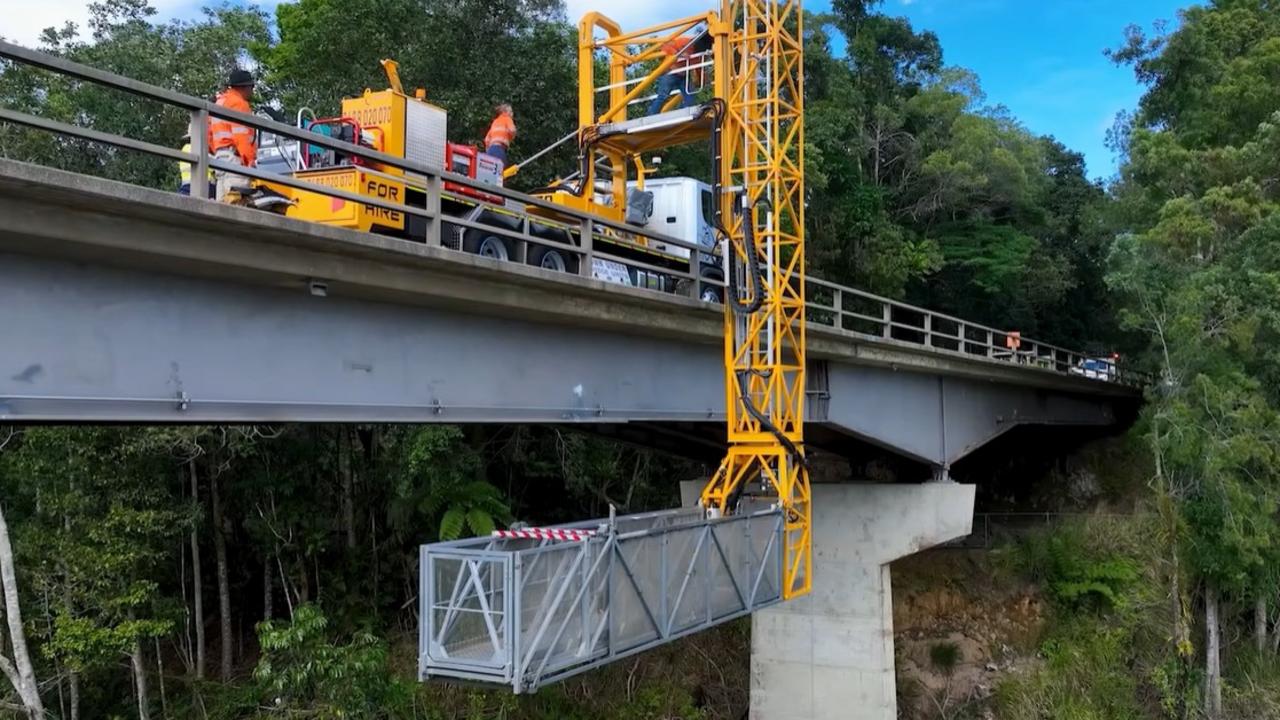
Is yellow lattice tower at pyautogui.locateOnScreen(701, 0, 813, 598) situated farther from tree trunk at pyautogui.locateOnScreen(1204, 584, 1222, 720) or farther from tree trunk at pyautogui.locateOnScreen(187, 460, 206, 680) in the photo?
tree trunk at pyautogui.locateOnScreen(187, 460, 206, 680)

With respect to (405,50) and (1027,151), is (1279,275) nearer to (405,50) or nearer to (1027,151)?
(405,50)

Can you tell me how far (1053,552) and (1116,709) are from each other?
583 cm

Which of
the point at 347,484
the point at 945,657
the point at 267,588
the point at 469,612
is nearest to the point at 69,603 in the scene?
the point at 267,588

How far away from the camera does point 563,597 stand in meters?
7.75

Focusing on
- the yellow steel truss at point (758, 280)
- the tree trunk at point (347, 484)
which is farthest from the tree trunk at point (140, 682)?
the yellow steel truss at point (758, 280)

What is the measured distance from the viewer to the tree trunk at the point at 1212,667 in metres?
19.5

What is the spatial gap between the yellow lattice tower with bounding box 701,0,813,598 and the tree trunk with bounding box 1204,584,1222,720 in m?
12.2

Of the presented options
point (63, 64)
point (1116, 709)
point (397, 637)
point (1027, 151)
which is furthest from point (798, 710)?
point (1027, 151)

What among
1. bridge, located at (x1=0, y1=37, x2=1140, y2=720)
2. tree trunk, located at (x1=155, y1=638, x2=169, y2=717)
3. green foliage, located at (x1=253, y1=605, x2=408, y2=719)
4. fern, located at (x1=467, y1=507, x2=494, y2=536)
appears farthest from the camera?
tree trunk, located at (x1=155, y1=638, x2=169, y2=717)

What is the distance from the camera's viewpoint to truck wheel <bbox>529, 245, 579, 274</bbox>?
1186cm

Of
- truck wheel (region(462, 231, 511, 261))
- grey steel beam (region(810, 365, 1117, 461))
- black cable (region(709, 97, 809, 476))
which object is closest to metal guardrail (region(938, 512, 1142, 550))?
grey steel beam (region(810, 365, 1117, 461))

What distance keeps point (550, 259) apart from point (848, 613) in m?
10.3

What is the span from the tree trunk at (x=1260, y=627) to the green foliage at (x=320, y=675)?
1864 cm

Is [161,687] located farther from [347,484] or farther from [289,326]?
[289,326]
